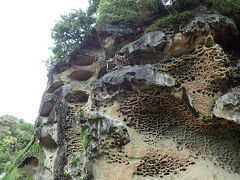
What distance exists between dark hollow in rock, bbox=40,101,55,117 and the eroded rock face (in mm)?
2630

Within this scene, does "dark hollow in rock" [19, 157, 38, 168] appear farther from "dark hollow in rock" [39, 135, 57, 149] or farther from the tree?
the tree

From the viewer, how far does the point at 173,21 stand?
8.87 m

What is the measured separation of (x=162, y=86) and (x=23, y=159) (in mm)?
8245

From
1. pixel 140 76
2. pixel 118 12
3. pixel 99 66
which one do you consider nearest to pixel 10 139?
pixel 99 66

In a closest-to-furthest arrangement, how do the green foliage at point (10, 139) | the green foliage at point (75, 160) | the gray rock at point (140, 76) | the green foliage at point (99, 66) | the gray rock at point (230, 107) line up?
the gray rock at point (230, 107) < the green foliage at point (75, 160) < the gray rock at point (140, 76) < the green foliage at point (99, 66) < the green foliage at point (10, 139)

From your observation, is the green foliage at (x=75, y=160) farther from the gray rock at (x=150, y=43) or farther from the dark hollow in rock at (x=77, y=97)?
the gray rock at (x=150, y=43)

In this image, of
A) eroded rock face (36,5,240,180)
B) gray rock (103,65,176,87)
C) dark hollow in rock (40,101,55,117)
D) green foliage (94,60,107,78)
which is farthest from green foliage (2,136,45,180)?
gray rock (103,65,176,87)

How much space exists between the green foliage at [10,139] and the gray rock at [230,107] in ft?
52.6

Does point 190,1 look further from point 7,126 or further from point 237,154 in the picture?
point 7,126

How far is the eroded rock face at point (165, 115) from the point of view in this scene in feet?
23.7

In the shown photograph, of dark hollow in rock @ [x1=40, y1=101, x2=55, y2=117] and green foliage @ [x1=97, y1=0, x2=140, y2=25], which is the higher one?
green foliage @ [x1=97, y1=0, x2=140, y2=25]

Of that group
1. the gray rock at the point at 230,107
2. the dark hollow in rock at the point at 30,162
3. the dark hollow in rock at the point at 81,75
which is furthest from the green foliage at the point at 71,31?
the gray rock at the point at 230,107

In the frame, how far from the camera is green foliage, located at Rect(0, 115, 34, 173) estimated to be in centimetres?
1798

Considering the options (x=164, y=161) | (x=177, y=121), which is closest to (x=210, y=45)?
(x=177, y=121)
